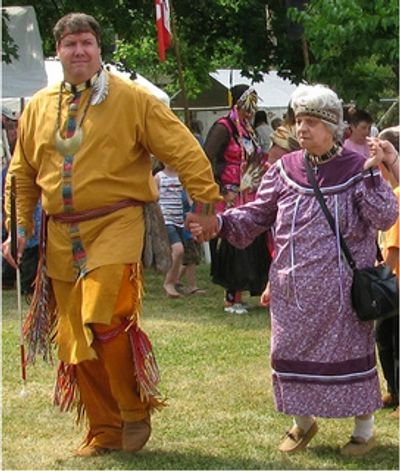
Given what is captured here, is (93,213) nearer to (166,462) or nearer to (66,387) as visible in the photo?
(66,387)

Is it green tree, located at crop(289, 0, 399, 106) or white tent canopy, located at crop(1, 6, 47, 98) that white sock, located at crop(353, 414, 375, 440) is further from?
white tent canopy, located at crop(1, 6, 47, 98)

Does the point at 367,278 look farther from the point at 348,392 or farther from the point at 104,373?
the point at 104,373

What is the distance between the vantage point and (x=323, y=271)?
4.94 meters

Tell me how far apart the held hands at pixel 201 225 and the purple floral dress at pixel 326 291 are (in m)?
0.28

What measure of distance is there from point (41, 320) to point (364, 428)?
1.51 m

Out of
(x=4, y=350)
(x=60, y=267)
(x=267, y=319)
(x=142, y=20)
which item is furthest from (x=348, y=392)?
(x=142, y=20)

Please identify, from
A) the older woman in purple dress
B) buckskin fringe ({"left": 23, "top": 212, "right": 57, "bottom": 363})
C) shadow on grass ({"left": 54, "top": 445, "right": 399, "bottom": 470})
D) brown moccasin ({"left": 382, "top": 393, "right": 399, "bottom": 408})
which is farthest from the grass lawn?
buckskin fringe ({"left": 23, "top": 212, "right": 57, "bottom": 363})

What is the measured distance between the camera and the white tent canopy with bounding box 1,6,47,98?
12086 millimetres

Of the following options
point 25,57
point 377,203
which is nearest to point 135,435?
point 377,203

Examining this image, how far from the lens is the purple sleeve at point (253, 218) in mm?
5211

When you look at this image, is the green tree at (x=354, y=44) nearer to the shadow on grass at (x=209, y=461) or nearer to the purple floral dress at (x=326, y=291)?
the purple floral dress at (x=326, y=291)

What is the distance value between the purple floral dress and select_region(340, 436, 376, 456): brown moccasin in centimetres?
19

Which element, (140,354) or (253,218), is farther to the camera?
(253,218)

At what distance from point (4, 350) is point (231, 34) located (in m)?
8.28
